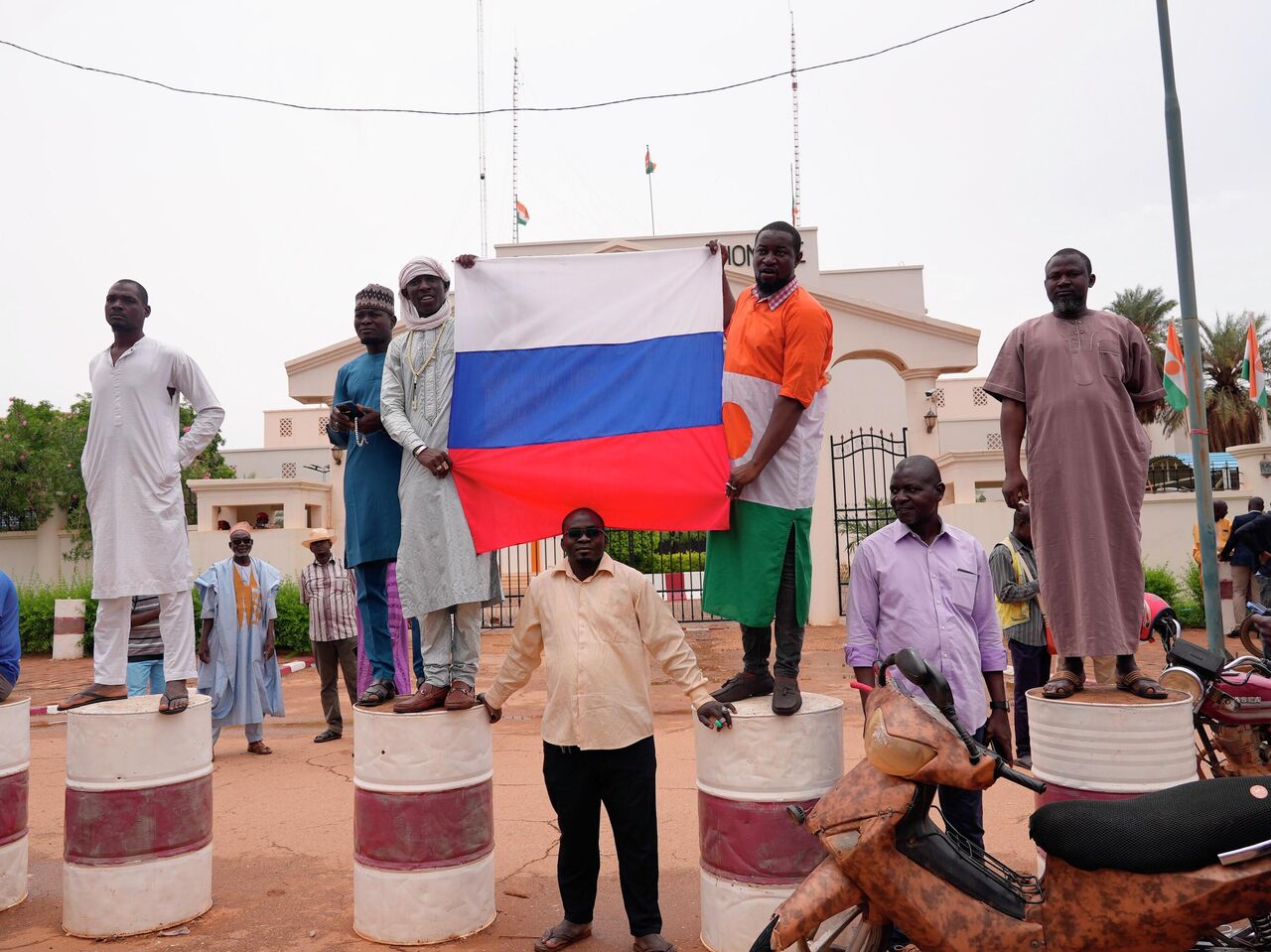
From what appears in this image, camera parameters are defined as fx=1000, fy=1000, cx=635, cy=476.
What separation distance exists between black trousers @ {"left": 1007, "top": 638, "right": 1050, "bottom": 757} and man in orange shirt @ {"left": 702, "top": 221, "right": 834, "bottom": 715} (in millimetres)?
2706

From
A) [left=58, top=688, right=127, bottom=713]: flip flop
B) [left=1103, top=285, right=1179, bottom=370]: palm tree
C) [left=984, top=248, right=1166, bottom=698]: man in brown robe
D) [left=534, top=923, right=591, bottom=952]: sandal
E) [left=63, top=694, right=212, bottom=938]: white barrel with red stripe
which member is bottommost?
[left=534, top=923, right=591, bottom=952]: sandal

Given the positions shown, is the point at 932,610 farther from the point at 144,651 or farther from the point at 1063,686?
the point at 144,651

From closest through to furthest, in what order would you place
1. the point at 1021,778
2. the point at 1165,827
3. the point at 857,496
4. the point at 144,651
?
1. the point at 1165,827
2. the point at 1021,778
3. the point at 144,651
4. the point at 857,496

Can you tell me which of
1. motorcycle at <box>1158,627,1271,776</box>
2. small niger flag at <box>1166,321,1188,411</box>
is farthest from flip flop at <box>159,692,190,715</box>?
small niger flag at <box>1166,321,1188,411</box>

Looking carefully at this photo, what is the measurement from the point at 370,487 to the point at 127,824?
1.85 metres

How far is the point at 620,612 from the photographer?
162 inches

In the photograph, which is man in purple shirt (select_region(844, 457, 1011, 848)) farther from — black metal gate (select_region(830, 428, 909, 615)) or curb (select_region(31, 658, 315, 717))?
black metal gate (select_region(830, 428, 909, 615))

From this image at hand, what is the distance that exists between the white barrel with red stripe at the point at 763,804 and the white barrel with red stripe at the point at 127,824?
8.25 ft

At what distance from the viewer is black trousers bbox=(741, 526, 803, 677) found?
397 centimetres

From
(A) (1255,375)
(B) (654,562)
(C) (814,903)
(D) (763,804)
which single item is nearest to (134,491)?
(D) (763,804)

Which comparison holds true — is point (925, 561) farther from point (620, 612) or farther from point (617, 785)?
point (617, 785)

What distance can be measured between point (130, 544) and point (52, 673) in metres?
11.6

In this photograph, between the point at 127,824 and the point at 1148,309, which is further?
the point at 1148,309

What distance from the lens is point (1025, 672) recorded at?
6254 mm
